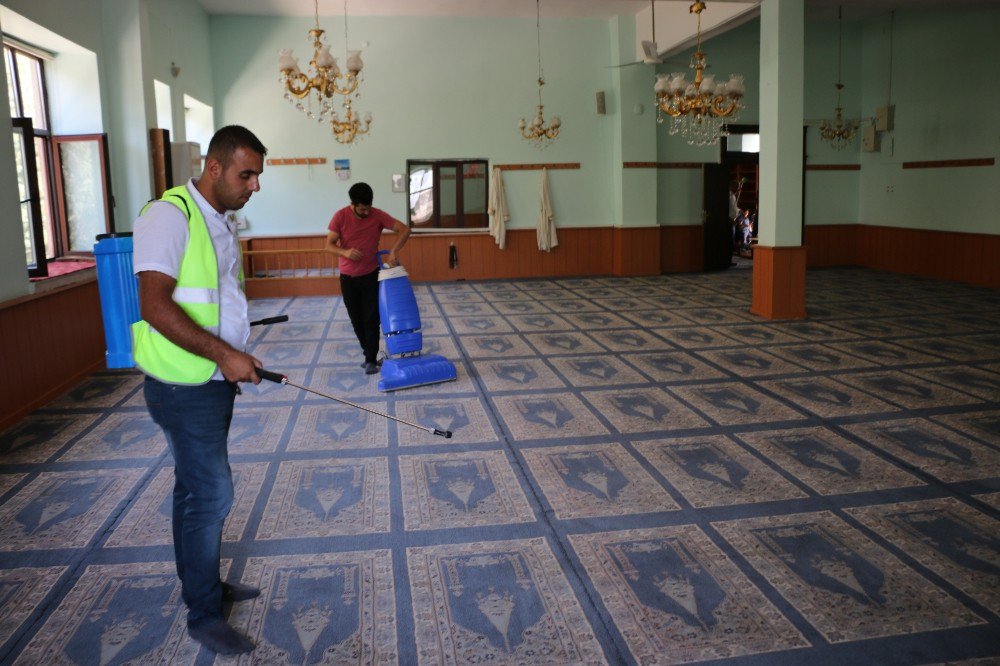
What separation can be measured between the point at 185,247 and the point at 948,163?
1253cm

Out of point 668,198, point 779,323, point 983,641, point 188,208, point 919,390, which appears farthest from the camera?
point 668,198

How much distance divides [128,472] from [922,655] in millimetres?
3847

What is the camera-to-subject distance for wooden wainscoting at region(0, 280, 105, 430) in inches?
207

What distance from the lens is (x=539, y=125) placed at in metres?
12.0

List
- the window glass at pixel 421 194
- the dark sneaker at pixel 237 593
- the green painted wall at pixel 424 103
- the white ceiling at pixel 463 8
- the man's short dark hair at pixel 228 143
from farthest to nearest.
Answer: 1. the window glass at pixel 421 194
2. the green painted wall at pixel 424 103
3. the white ceiling at pixel 463 8
4. the dark sneaker at pixel 237 593
5. the man's short dark hair at pixel 228 143

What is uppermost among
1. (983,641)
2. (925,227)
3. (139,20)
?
(139,20)

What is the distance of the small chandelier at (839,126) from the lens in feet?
43.0

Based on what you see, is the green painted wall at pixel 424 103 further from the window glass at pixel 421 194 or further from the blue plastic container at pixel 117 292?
the blue plastic container at pixel 117 292

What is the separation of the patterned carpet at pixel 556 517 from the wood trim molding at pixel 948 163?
19.3 ft

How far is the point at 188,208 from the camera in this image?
2379mm

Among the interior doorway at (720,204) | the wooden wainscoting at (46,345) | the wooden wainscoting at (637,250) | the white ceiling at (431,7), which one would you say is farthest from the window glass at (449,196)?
the wooden wainscoting at (46,345)

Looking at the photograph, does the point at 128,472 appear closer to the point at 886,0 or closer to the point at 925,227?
the point at 886,0

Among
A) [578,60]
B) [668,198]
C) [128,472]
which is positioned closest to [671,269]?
[668,198]

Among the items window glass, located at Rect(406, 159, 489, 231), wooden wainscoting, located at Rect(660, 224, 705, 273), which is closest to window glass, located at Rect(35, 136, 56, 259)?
window glass, located at Rect(406, 159, 489, 231)
